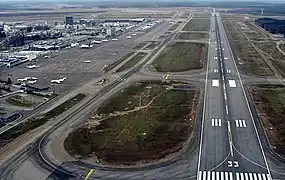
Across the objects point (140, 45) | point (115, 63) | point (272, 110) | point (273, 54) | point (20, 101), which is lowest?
point (20, 101)

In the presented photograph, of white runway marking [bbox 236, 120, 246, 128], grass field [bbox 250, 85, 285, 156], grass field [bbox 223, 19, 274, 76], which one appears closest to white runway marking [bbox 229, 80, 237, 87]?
grass field [bbox 250, 85, 285, 156]

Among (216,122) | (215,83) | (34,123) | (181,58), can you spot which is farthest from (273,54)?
(34,123)

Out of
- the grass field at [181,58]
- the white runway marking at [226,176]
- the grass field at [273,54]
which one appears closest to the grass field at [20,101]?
the grass field at [181,58]

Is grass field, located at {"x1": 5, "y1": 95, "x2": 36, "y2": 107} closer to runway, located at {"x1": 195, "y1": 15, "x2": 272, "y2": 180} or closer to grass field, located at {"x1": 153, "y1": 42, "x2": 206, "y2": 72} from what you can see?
Answer: runway, located at {"x1": 195, "y1": 15, "x2": 272, "y2": 180}

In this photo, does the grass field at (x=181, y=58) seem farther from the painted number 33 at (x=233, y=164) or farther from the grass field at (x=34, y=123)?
the painted number 33 at (x=233, y=164)

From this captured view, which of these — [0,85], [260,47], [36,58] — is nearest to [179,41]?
[260,47]

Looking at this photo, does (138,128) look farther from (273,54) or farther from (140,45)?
(140,45)
